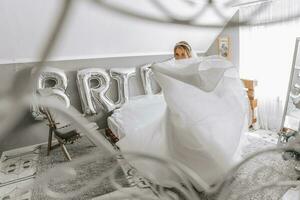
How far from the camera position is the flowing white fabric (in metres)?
0.46

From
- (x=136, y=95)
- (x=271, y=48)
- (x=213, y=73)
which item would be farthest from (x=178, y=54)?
(x=271, y=48)

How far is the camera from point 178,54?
24.6 inches

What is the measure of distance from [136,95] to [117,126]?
43 centimetres

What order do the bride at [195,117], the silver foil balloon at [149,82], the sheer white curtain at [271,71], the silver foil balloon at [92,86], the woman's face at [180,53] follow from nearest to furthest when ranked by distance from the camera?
the bride at [195,117]
the woman's face at [180,53]
the silver foil balloon at [149,82]
the sheer white curtain at [271,71]
the silver foil balloon at [92,86]

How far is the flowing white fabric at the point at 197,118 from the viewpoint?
1.50 ft

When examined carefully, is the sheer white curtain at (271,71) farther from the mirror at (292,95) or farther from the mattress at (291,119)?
the mattress at (291,119)

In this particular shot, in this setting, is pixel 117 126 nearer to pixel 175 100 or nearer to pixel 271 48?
pixel 175 100

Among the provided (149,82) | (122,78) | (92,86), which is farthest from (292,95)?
(92,86)

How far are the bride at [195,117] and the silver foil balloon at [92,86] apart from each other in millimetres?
656

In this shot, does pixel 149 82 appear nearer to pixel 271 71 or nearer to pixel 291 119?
pixel 271 71

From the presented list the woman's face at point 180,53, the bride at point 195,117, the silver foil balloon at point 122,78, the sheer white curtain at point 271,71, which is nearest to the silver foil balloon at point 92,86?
the silver foil balloon at point 122,78

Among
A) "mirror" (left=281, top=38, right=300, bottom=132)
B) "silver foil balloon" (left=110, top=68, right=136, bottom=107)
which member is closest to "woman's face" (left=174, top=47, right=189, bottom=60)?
"silver foil balloon" (left=110, top=68, right=136, bottom=107)

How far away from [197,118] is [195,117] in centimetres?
1

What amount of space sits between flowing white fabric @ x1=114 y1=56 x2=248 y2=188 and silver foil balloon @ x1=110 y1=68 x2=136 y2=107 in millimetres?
673
